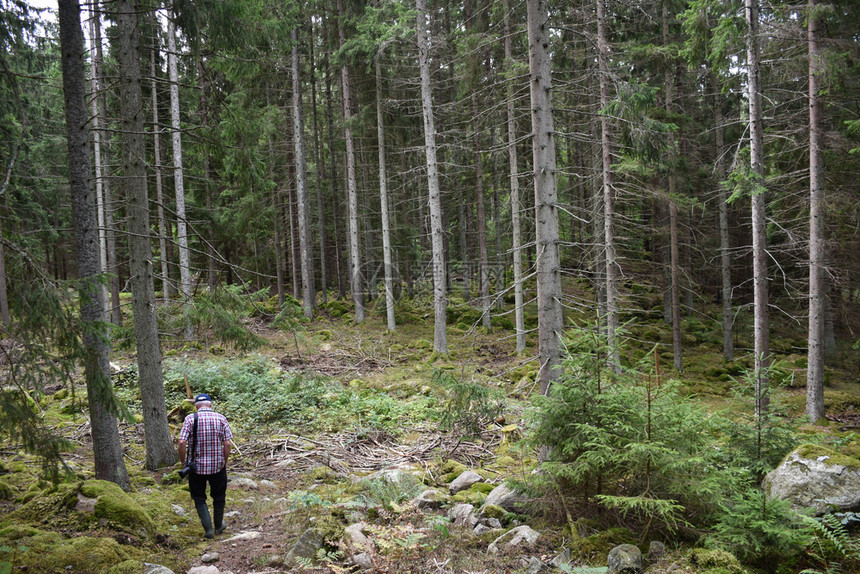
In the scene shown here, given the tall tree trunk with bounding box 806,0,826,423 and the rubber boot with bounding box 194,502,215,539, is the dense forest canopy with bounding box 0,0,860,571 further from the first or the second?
the rubber boot with bounding box 194,502,215,539

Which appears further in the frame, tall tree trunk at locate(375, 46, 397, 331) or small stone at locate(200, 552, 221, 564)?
tall tree trunk at locate(375, 46, 397, 331)

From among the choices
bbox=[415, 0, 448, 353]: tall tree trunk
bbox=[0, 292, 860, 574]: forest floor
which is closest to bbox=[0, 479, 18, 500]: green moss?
bbox=[0, 292, 860, 574]: forest floor

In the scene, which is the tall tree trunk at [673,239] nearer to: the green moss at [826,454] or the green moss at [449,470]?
the green moss at [449,470]

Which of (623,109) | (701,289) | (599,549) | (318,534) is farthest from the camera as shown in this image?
(701,289)

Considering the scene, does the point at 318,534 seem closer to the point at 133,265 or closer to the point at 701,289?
the point at 133,265

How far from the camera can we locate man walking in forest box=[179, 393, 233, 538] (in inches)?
235

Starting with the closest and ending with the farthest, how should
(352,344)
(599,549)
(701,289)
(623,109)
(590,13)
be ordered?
1. (599,549)
2. (623,109)
3. (590,13)
4. (352,344)
5. (701,289)

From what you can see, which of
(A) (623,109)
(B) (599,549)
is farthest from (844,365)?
(B) (599,549)

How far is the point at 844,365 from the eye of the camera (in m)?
19.1

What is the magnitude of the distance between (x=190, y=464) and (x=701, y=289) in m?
30.4

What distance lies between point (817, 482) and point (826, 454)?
463 millimetres

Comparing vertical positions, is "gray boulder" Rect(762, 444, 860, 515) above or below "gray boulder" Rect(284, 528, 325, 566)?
above

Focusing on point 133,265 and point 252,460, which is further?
point 252,460

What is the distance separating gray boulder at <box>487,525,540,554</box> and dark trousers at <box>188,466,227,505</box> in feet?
11.3
